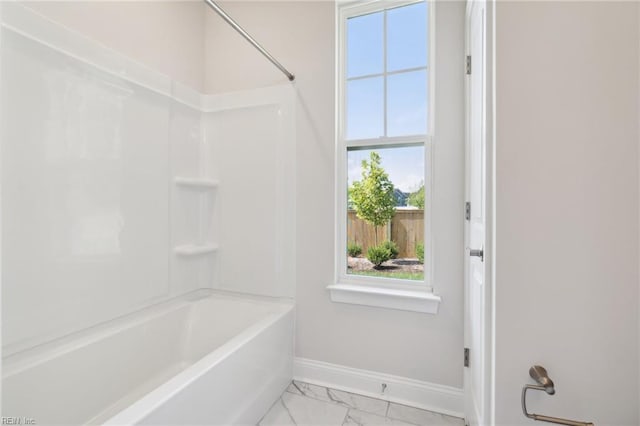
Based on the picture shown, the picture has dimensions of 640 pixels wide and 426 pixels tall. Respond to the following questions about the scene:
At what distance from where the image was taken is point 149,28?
1924 millimetres

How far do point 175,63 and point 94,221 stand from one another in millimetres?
1262

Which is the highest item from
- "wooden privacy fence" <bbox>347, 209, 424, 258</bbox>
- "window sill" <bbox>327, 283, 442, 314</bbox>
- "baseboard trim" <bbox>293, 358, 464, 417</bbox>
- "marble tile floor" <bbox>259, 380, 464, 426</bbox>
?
"wooden privacy fence" <bbox>347, 209, 424, 258</bbox>

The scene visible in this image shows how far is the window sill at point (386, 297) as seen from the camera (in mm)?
1727

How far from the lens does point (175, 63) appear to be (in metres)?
2.13

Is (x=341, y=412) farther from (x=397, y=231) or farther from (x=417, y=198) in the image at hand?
(x=417, y=198)

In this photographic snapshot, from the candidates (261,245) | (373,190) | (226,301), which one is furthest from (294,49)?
(226,301)

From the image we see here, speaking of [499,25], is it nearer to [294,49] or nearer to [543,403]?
[543,403]

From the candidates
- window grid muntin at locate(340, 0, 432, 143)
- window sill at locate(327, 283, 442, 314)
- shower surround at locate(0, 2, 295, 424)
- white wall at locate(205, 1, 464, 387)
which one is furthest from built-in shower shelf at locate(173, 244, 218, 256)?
window grid muntin at locate(340, 0, 432, 143)

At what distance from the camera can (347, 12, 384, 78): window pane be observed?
77.7 inches

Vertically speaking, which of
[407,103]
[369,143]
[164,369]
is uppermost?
[407,103]

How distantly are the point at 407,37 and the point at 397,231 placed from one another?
4.08 ft

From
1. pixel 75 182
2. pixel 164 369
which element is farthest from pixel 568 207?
Result: pixel 164 369

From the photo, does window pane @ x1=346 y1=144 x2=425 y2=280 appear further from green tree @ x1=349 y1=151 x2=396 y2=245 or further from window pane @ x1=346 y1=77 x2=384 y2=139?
window pane @ x1=346 y1=77 x2=384 y2=139

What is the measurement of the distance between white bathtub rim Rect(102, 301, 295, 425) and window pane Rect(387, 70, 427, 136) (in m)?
1.47
